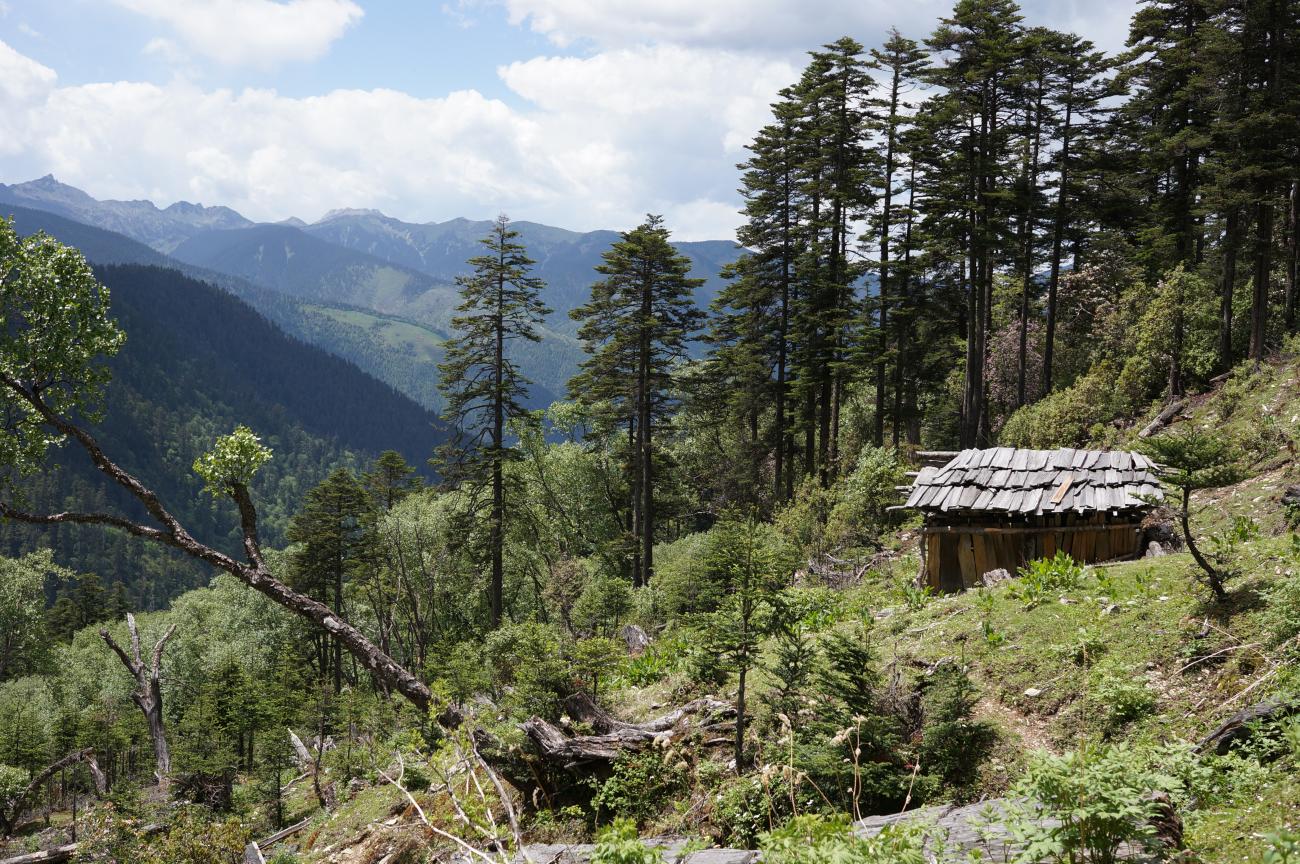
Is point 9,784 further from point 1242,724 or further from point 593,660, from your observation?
point 1242,724

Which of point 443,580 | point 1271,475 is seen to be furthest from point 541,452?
point 1271,475

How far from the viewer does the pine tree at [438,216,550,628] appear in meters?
24.8

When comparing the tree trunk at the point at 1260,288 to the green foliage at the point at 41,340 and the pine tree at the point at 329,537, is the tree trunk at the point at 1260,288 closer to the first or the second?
the green foliage at the point at 41,340

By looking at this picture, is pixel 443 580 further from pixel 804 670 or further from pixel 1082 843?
pixel 1082 843

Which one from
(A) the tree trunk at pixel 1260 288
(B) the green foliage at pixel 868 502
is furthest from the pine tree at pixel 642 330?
(A) the tree trunk at pixel 1260 288

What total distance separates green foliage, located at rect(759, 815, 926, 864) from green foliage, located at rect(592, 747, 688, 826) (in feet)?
13.7

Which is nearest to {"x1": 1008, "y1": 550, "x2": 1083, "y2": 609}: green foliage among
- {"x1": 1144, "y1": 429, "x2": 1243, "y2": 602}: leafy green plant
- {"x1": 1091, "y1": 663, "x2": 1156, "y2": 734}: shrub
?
{"x1": 1144, "y1": 429, "x2": 1243, "y2": 602}: leafy green plant

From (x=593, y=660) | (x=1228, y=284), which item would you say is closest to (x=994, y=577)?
(x=593, y=660)

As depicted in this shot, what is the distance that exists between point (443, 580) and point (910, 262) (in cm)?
2997

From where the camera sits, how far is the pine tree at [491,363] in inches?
975

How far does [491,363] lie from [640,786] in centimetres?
1887

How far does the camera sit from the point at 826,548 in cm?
2381

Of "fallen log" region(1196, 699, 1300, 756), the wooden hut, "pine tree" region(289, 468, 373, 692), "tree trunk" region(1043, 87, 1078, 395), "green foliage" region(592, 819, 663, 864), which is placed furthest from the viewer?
"pine tree" region(289, 468, 373, 692)

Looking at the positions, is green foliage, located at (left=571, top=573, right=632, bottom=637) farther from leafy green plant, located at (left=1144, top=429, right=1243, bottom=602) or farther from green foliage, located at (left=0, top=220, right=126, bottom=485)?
leafy green plant, located at (left=1144, top=429, right=1243, bottom=602)
